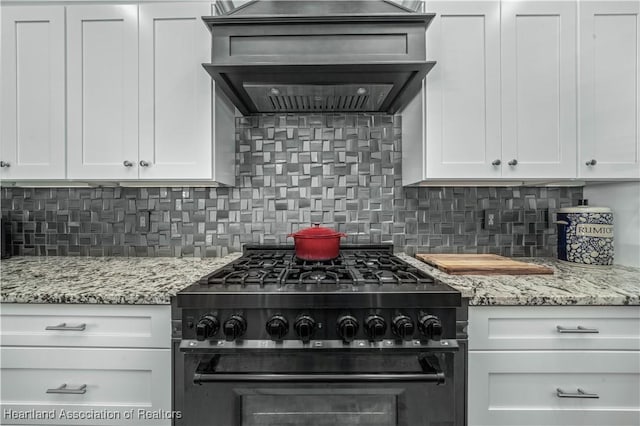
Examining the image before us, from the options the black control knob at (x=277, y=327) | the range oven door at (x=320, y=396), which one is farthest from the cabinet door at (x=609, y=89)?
the black control knob at (x=277, y=327)

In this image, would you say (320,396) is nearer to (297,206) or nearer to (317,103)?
(297,206)

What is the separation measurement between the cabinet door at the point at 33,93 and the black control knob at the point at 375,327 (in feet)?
5.47

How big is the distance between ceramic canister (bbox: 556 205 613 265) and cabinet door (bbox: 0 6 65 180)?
8.91 ft

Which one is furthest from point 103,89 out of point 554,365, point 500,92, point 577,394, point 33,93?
point 577,394

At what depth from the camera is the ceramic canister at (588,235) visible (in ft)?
5.22

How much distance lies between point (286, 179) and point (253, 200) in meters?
0.24

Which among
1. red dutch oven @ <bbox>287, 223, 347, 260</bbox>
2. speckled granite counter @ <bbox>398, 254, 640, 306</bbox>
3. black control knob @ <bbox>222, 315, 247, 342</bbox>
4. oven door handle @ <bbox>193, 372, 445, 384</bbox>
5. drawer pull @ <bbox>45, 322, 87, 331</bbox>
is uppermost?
red dutch oven @ <bbox>287, 223, 347, 260</bbox>

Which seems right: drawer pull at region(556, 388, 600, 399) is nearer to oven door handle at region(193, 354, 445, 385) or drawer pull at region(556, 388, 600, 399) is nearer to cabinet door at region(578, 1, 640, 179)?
oven door handle at region(193, 354, 445, 385)

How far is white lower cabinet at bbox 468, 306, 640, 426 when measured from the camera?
3.61ft

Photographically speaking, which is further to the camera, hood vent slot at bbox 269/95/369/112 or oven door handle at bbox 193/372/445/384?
hood vent slot at bbox 269/95/369/112

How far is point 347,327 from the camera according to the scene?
962mm

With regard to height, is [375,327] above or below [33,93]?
below

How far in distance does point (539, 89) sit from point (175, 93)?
1.80m

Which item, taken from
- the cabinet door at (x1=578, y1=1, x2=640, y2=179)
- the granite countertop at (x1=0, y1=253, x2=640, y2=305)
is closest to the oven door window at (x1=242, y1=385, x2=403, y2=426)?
the granite countertop at (x1=0, y1=253, x2=640, y2=305)
